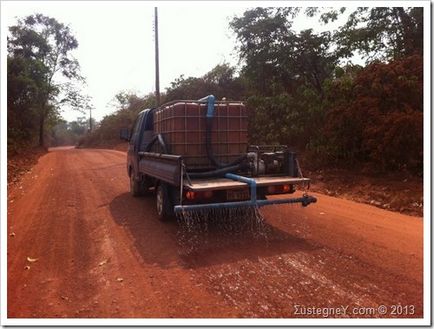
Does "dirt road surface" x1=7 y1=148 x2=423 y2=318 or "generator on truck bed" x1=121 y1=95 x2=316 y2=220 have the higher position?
"generator on truck bed" x1=121 y1=95 x2=316 y2=220

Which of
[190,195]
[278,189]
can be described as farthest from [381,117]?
[190,195]

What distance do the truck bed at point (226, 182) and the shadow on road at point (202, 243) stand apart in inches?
31.2

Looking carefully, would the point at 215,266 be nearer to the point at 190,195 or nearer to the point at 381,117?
the point at 190,195

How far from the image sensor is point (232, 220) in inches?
257

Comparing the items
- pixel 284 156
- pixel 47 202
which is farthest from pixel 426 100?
pixel 47 202

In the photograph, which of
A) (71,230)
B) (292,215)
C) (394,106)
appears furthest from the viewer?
(394,106)

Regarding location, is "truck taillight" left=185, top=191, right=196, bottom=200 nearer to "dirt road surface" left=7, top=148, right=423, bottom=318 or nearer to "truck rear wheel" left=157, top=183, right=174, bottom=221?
"dirt road surface" left=7, top=148, right=423, bottom=318

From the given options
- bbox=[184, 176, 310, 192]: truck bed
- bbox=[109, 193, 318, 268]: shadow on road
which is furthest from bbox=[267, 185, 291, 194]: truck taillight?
bbox=[109, 193, 318, 268]: shadow on road

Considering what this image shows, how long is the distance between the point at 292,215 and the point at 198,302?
355 cm

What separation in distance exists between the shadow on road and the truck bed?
793 mm

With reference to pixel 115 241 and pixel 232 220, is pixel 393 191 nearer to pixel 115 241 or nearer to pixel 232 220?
pixel 232 220

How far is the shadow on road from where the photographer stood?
187 inches

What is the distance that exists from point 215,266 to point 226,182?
1587mm

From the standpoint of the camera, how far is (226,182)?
573 centimetres
